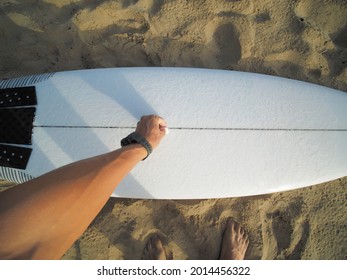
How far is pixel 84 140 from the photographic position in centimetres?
194

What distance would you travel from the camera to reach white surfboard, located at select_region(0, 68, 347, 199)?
1936 mm

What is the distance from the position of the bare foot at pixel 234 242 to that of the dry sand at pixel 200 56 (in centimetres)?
5

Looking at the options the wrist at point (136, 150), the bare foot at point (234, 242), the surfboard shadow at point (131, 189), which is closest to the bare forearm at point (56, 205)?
the wrist at point (136, 150)

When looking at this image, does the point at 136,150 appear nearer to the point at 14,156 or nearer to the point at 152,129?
the point at 152,129

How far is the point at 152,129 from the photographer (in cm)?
174

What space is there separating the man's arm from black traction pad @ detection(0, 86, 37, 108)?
2.84 ft

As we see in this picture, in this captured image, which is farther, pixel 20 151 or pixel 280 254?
pixel 280 254

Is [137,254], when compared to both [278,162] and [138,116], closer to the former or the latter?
[138,116]

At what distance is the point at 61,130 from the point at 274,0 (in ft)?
5.93

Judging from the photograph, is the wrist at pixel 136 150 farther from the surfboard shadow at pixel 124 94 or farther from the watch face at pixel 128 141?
the surfboard shadow at pixel 124 94

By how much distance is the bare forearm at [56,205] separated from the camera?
1.09 meters

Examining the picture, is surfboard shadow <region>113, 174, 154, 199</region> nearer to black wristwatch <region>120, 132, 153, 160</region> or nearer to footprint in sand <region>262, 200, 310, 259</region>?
black wristwatch <region>120, 132, 153, 160</region>
